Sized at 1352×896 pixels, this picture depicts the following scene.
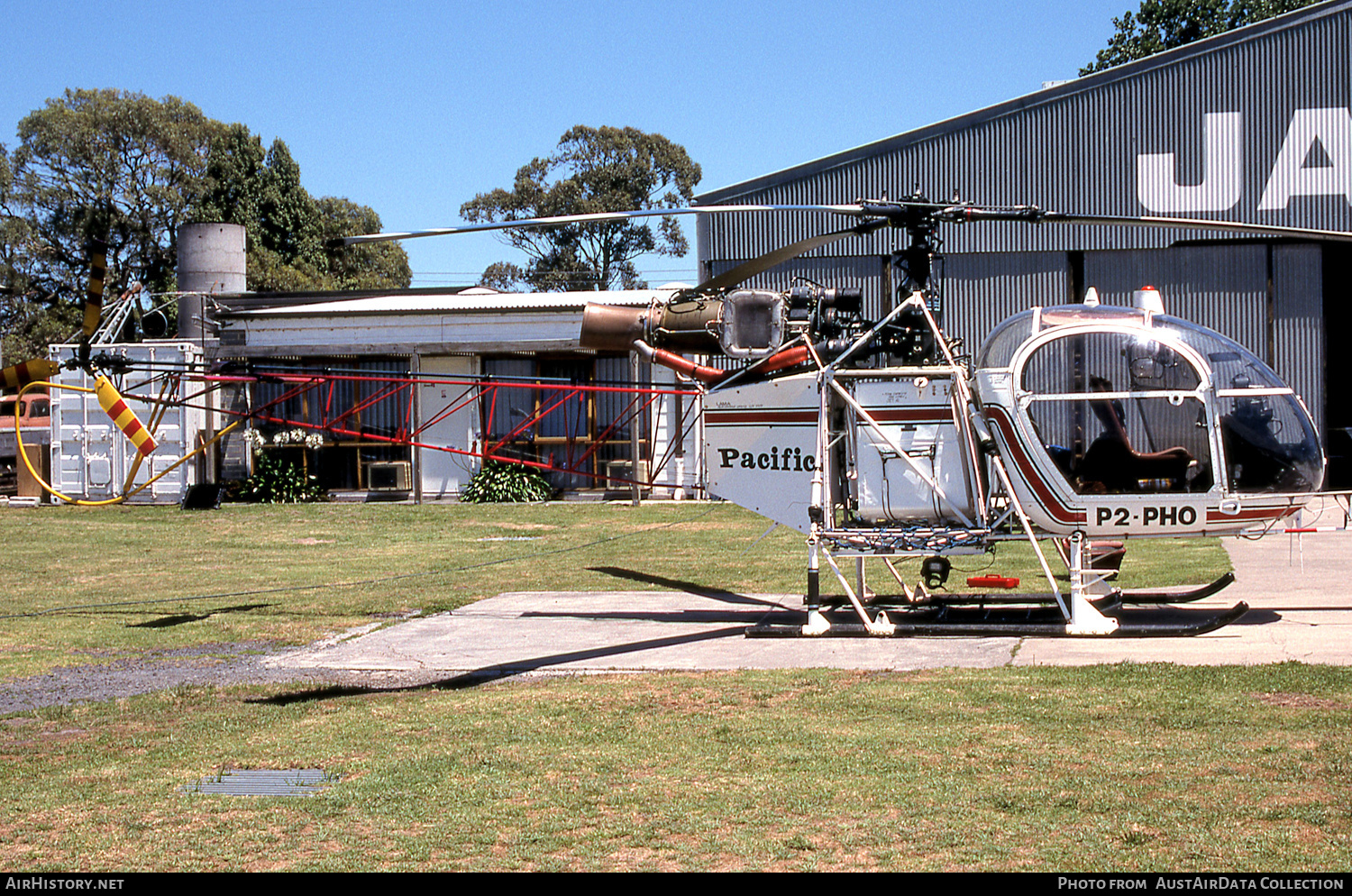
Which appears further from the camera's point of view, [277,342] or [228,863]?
[277,342]

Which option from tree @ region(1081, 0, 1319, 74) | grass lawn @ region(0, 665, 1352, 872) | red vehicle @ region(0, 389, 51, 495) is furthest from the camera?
tree @ region(1081, 0, 1319, 74)

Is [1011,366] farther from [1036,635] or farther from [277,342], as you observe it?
[277,342]

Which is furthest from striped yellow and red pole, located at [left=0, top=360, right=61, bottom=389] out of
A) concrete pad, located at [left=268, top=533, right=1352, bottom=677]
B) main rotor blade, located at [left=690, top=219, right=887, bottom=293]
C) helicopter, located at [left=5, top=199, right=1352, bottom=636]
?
main rotor blade, located at [left=690, top=219, right=887, bottom=293]

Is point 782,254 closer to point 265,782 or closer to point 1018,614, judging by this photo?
point 1018,614

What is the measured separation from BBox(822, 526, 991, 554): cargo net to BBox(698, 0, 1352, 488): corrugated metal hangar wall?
49.7 ft

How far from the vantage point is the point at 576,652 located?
1052 cm

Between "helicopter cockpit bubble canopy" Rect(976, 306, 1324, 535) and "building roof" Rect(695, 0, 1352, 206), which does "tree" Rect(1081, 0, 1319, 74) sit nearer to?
"building roof" Rect(695, 0, 1352, 206)

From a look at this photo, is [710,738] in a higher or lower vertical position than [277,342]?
lower

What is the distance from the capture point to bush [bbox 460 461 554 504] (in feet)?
92.1

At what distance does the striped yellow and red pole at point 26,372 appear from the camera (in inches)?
430

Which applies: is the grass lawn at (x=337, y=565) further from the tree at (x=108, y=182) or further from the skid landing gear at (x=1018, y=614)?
the tree at (x=108, y=182)

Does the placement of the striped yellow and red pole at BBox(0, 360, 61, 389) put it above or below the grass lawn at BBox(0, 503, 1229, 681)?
above

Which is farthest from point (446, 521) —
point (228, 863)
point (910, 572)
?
point (228, 863)
